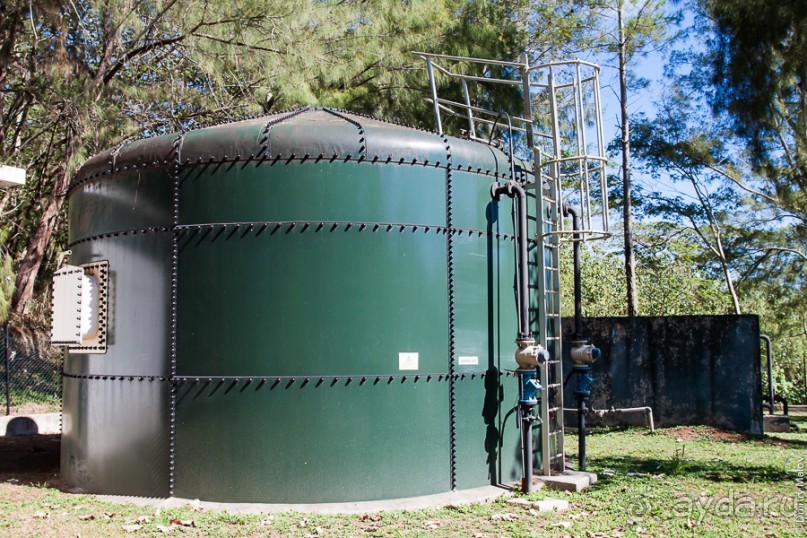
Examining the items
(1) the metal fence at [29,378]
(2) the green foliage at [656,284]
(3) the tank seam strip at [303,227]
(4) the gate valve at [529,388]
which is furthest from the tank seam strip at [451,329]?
(2) the green foliage at [656,284]

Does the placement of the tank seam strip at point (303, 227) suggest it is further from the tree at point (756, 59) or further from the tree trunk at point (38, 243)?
the tree trunk at point (38, 243)

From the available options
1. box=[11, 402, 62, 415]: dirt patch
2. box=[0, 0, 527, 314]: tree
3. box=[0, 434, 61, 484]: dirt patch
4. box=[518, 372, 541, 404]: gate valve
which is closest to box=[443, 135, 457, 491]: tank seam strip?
box=[518, 372, 541, 404]: gate valve

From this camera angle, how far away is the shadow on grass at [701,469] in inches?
356

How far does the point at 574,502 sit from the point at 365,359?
248cm

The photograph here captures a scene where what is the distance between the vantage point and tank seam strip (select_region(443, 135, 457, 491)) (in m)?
7.82

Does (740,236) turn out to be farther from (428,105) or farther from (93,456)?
(93,456)

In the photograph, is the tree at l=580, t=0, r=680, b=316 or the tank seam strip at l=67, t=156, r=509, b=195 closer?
the tank seam strip at l=67, t=156, r=509, b=195

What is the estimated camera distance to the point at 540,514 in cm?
710

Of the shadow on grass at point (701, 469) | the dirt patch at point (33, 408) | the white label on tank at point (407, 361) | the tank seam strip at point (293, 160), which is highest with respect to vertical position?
the tank seam strip at point (293, 160)

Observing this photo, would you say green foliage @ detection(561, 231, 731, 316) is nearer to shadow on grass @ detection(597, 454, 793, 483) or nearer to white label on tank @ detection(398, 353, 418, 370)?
shadow on grass @ detection(597, 454, 793, 483)

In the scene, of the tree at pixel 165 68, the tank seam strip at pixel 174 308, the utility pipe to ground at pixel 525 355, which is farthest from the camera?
the tree at pixel 165 68

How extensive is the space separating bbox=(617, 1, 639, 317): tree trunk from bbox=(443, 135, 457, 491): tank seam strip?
1252cm

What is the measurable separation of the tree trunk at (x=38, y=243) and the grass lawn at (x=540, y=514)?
26.3 ft

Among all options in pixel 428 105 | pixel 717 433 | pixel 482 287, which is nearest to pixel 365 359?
pixel 482 287
